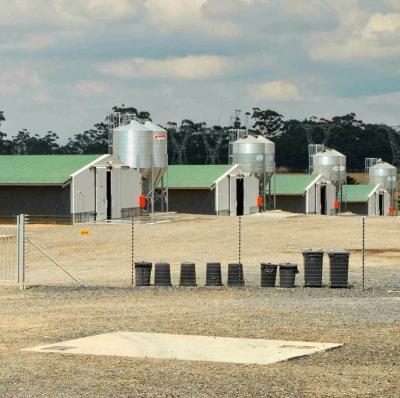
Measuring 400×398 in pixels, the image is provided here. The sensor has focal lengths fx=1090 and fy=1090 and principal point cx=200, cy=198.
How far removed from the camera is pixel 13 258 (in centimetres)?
3594

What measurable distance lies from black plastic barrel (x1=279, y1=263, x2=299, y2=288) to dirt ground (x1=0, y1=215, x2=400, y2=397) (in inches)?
21.5

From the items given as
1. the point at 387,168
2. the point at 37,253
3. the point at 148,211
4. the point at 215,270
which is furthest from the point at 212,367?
the point at 387,168

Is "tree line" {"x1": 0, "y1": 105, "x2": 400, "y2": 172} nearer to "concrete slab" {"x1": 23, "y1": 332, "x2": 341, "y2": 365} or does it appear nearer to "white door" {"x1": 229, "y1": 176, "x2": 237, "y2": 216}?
"white door" {"x1": 229, "y1": 176, "x2": 237, "y2": 216}

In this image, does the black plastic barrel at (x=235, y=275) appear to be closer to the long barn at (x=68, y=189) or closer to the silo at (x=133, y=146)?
the long barn at (x=68, y=189)

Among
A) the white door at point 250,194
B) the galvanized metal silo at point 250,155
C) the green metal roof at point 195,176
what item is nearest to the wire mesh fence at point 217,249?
the green metal roof at point 195,176

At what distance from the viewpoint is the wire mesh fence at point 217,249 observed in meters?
29.4

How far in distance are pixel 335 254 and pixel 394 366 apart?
484 inches

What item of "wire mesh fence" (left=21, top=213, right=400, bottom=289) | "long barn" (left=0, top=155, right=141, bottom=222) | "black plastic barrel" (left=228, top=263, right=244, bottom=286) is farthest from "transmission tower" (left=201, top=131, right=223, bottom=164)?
"black plastic barrel" (left=228, top=263, right=244, bottom=286)

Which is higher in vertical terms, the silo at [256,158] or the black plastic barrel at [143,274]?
the silo at [256,158]

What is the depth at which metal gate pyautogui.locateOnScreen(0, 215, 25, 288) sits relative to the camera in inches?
1035

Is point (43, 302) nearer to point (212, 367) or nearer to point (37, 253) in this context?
point (212, 367)

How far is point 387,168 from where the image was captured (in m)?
109

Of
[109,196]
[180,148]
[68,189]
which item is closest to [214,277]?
[68,189]

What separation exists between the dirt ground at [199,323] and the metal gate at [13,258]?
55cm
